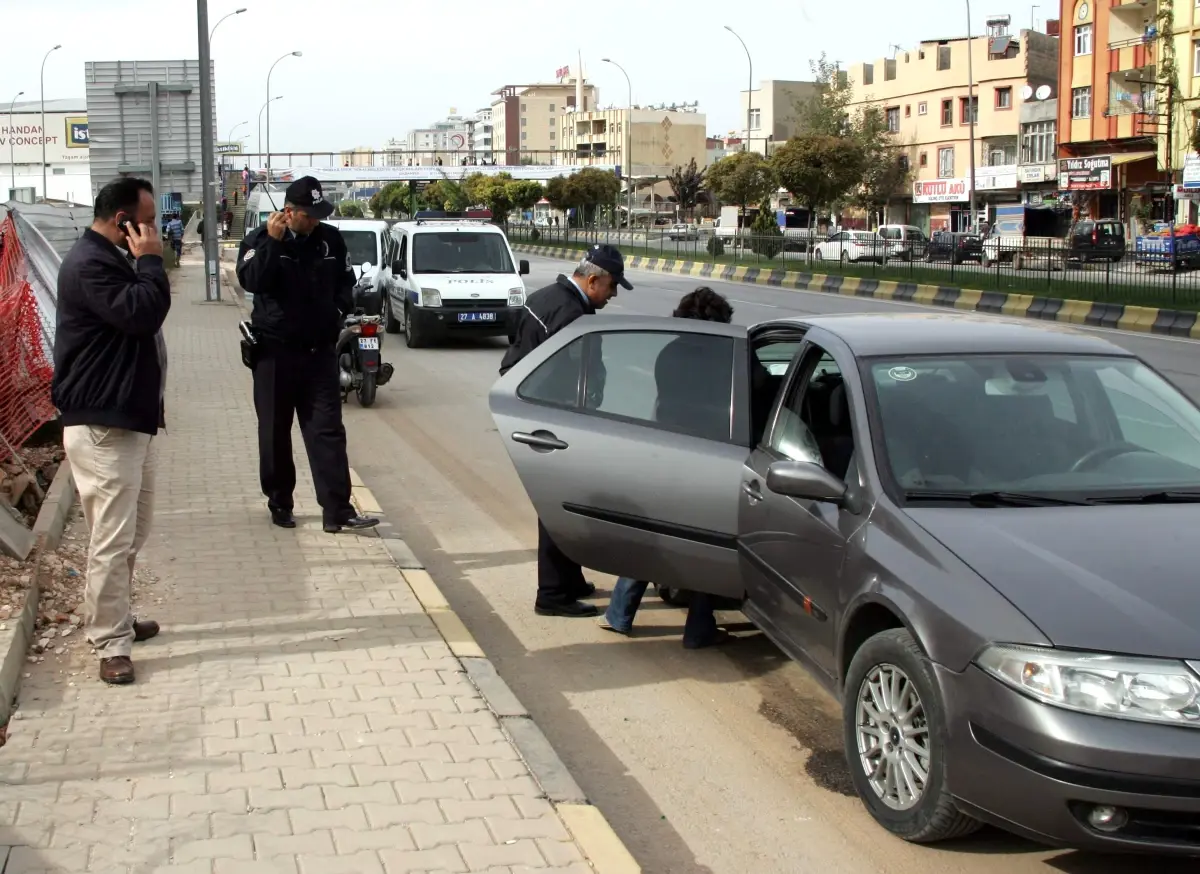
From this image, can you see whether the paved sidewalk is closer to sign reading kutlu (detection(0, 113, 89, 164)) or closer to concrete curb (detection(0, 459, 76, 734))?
concrete curb (detection(0, 459, 76, 734))

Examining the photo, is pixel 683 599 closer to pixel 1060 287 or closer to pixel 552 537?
pixel 552 537

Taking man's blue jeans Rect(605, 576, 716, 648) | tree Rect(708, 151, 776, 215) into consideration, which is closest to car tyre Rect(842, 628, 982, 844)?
man's blue jeans Rect(605, 576, 716, 648)

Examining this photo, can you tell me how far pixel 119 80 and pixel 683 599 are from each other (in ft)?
82.7

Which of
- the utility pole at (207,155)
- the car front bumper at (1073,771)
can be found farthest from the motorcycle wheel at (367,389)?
the utility pole at (207,155)

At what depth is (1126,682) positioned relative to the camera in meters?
3.36

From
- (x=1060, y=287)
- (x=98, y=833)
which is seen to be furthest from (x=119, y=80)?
(x=98, y=833)

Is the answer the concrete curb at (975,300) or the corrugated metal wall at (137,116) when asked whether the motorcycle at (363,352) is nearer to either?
the concrete curb at (975,300)

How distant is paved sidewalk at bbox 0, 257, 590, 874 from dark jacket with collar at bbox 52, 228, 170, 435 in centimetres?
106

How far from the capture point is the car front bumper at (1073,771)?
3.28 m

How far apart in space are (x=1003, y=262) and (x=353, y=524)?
2417 centimetres

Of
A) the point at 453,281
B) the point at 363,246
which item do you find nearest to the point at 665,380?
the point at 453,281

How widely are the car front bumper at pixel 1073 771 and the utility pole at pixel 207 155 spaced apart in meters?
24.6

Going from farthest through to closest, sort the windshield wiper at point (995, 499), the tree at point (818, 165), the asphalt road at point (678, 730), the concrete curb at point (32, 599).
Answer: the tree at point (818, 165) → the concrete curb at point (32, 599) → the windshield wiper at point (995, 499) → the asphalt road at point (678, 730)

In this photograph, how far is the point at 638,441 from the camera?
18.2 feet
